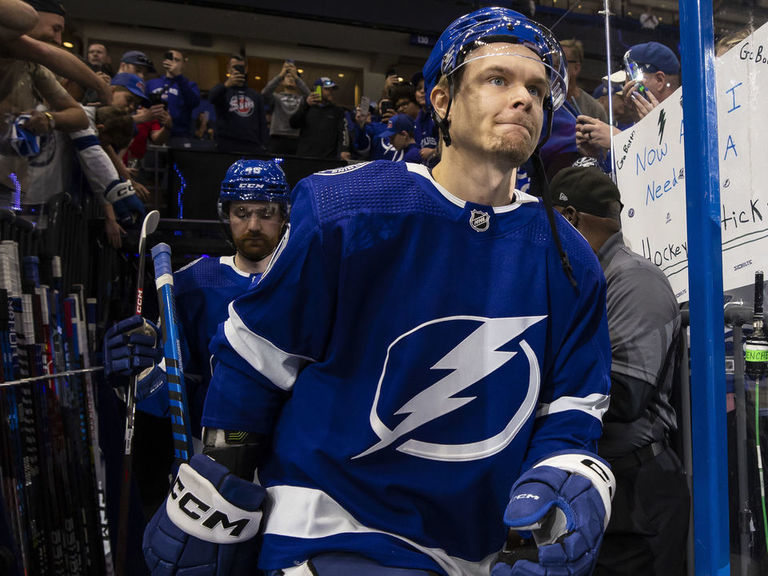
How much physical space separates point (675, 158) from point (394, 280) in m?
1.13

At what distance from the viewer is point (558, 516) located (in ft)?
4.41

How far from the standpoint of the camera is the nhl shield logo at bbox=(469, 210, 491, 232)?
1483 millimetres

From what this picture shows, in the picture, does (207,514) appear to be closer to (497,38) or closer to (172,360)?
(497,38)

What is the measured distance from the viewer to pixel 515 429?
147cm

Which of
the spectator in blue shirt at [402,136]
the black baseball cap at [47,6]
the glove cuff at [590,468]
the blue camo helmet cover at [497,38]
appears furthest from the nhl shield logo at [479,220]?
the spectator in blue shirt at [402,136]

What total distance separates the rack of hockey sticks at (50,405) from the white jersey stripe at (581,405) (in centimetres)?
141

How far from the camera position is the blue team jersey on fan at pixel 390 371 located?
141 centimetres

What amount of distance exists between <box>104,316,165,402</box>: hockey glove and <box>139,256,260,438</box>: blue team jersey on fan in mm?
150

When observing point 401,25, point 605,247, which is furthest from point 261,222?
point 401,25

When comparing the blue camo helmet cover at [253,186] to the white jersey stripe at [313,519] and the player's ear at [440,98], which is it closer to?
the player's ear at [440,98]

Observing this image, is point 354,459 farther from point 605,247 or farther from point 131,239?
point 131,239

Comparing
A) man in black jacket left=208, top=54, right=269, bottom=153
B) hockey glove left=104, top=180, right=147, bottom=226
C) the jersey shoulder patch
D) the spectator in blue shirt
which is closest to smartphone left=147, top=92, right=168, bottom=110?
man in black jacket left=208, top=54, right=269, bottom=153

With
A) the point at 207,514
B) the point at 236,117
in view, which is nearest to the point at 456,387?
the point at 207,514

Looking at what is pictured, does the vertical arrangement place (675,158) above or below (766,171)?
above
